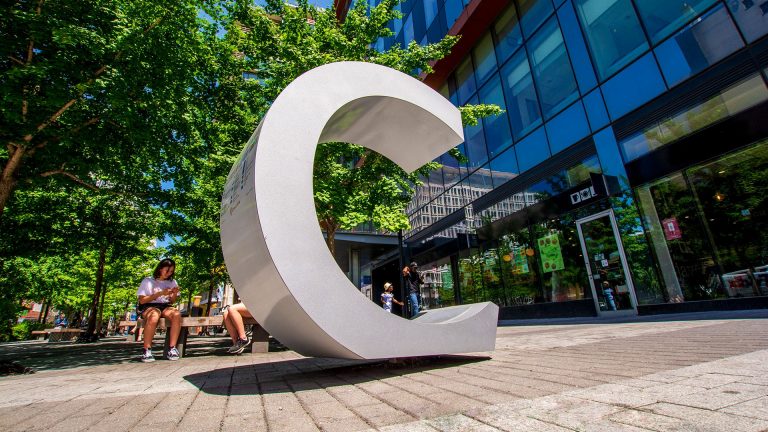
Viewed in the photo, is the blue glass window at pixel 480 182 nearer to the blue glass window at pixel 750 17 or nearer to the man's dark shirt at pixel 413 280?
the man's dark shirt at pixel 413 280

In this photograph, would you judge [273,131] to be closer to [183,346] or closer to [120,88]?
[120,88]

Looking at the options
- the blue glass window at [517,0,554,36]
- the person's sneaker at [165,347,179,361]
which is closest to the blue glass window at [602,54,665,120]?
the blue glass window at [517,0,554,36]

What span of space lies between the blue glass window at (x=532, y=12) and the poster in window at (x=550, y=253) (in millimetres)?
7176

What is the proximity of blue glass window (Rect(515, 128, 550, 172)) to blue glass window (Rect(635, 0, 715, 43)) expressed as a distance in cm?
382

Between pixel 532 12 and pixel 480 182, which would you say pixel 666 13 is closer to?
pixel 532 12

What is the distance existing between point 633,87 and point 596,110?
1051 millimetres

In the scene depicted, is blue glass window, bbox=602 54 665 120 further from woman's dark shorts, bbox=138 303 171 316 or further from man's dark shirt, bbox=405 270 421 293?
woman's dark shorts, bbox=138 303 171 316

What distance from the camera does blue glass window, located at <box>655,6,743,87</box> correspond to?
7.70m

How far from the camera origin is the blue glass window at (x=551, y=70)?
443 inches

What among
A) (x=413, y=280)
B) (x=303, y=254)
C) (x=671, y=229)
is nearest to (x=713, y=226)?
(x=671, y=229)

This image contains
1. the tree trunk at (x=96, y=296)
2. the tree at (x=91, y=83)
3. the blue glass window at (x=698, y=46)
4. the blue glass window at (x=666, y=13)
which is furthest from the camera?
the tree trunk at (x=96, y=296)

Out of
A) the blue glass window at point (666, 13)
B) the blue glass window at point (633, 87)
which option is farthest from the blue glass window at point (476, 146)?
the blue glass window at point (666, 13)

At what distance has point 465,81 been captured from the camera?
1608 centimetres

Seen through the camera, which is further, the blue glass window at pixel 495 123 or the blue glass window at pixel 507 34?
the blue glass window at pixel 495 123
